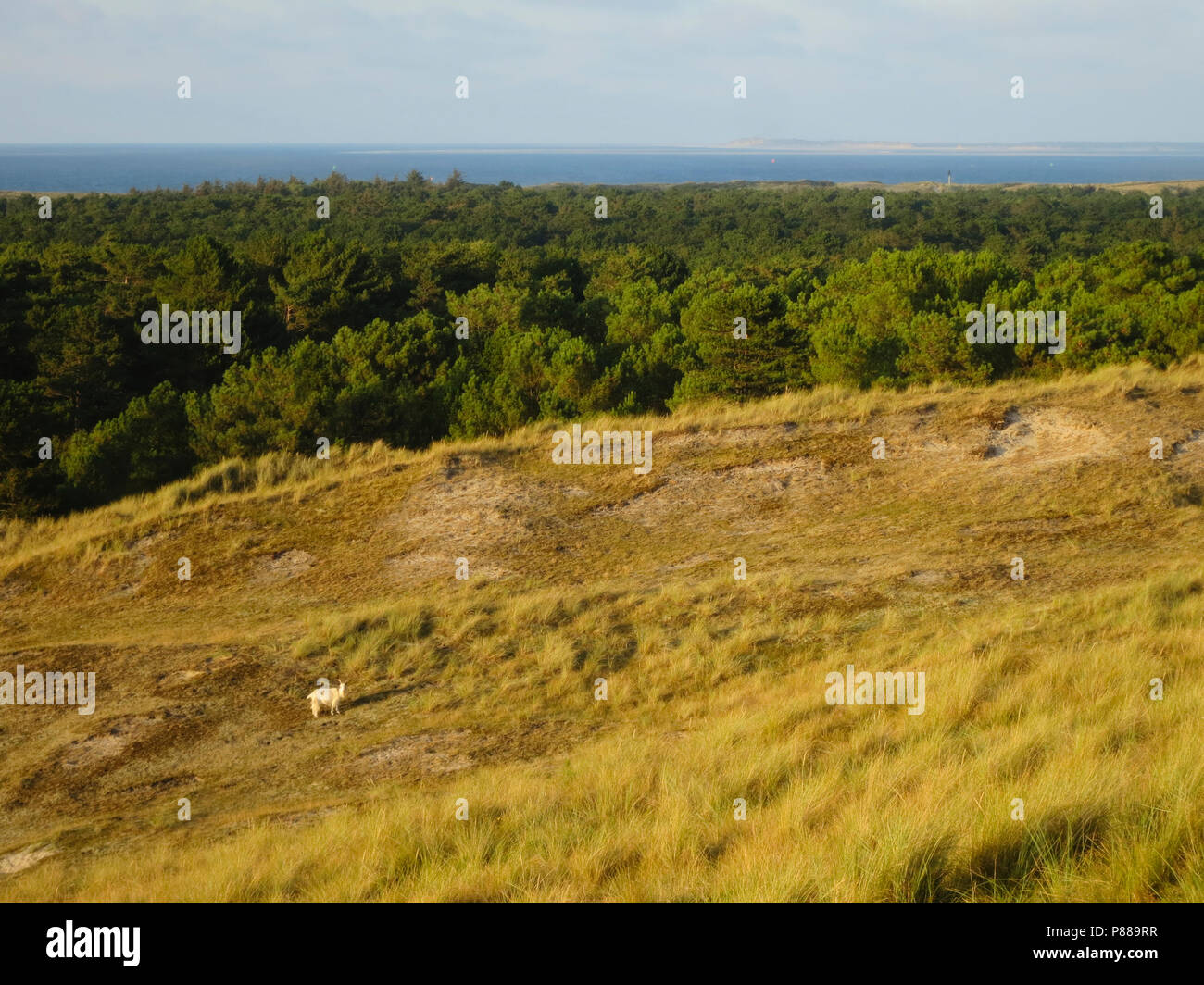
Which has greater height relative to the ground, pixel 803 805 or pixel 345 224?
pixel 345 224

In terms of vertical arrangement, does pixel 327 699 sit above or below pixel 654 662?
below

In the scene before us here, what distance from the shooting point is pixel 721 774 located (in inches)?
267

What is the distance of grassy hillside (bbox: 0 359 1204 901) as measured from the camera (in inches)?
211

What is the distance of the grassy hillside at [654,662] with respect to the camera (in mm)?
5367

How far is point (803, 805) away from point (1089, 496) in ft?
33.0

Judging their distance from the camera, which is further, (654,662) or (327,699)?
(654,662)

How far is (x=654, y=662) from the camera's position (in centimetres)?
1035

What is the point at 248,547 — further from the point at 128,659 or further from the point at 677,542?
the point at 677,542

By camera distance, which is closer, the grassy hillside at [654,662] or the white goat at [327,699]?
the grassy hillside at [654,662]

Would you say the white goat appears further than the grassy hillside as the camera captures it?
Yes

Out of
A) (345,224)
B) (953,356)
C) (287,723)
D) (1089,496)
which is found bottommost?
(287,723)

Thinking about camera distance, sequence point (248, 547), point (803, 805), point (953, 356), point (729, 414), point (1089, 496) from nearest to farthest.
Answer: point (803, 805) < point (1089, 496) < point (248, 547) < point (729, 414) < point (953, 356)

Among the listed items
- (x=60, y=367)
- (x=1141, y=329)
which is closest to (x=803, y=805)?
(x=1141, y=329)

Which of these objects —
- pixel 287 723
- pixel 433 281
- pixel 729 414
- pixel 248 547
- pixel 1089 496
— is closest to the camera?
pixel 287 723
